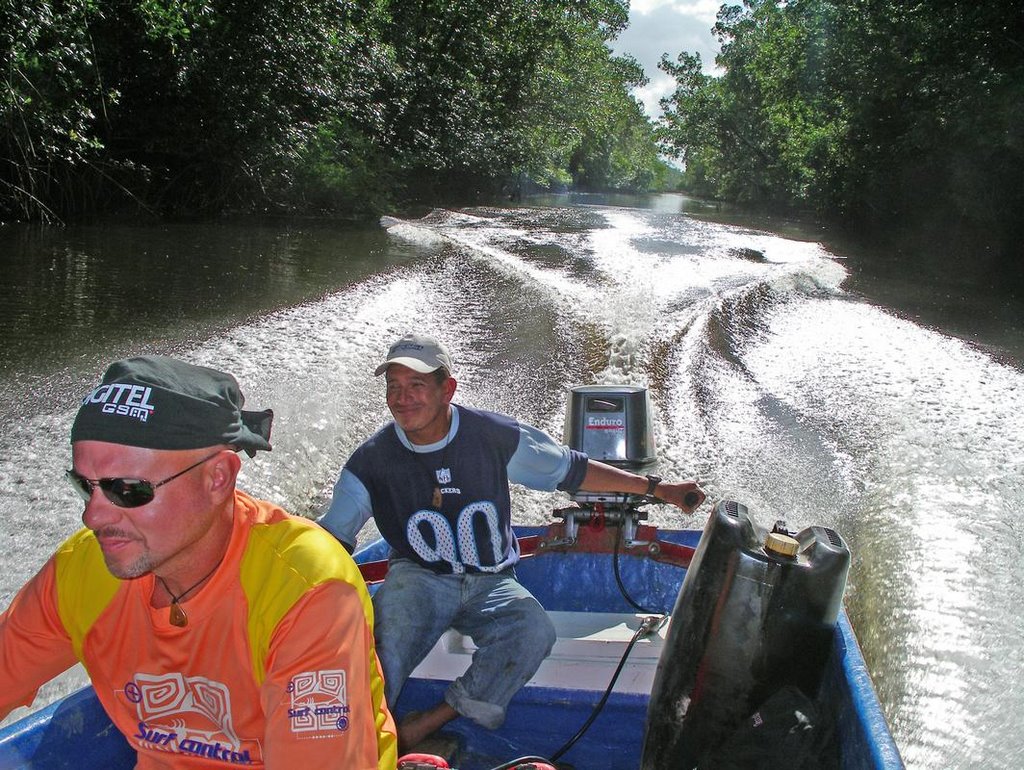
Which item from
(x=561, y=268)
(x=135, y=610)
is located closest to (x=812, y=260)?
(x=561, y=268)

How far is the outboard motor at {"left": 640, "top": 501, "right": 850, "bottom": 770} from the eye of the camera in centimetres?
251

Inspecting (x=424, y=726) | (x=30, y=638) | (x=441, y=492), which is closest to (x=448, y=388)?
(x=441, y=492)

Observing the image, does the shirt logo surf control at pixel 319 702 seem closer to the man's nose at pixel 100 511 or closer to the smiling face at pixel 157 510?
the smiling face at pixel 157 510

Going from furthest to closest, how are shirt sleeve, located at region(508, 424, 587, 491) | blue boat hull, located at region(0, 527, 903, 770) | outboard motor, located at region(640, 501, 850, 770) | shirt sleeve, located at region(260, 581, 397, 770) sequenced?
shirt sleeve, located at region(508, 424, 587, 491), outboard motor, located at region(640, 501, 850, 770), blue boat hull, located at region(0, 527, 903, 770), shirt sleeve, located at region(260, 581, 397, 770)

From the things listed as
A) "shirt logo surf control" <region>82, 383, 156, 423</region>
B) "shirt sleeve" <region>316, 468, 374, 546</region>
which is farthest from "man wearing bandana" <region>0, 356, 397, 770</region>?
"shirt sleeve" <region>316, 468, 374, 546</region>

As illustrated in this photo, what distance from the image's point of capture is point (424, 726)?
2.88 meters

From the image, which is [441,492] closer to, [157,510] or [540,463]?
[540,463]

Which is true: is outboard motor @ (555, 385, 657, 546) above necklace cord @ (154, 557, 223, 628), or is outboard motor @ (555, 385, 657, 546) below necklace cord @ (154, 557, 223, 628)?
below

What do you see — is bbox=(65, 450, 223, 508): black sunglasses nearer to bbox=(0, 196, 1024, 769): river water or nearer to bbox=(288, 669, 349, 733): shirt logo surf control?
bbox=(288, 669, 349, 733): shirt logo surf control

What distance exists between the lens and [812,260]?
14.2m

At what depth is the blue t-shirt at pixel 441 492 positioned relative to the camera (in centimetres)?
310

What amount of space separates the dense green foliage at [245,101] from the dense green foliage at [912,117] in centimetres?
857

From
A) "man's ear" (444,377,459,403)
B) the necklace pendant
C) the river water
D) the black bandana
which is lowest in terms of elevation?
the river water

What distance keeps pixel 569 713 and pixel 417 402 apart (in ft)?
3.89
